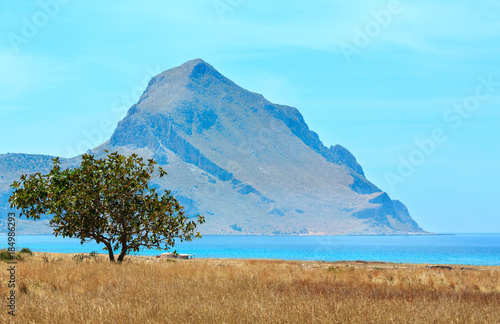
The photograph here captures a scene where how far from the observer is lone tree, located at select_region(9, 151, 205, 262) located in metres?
24.1

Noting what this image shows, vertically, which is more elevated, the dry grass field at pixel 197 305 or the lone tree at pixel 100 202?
the lone tree at pixel 100 202

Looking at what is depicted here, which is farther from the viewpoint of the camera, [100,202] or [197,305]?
[100,202]

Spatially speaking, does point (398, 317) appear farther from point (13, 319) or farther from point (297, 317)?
point (13, 319)

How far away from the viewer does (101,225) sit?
24594mm

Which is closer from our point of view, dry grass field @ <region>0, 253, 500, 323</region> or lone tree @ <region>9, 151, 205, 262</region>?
dry grass field @ <region>0, 253, 500, 323</region>

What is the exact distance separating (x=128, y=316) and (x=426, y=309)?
665 centimetres

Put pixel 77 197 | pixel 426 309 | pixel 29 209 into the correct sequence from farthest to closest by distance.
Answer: pixel 29 209
pixel 77 197
pixel 426 309

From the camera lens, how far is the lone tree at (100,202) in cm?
2411

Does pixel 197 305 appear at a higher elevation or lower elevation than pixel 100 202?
lower

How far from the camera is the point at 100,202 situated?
80.6ft

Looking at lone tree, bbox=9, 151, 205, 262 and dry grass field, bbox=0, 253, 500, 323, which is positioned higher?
lone tree, bbox=9, 151, 205, 262

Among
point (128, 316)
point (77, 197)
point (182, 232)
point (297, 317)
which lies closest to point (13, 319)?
point (128, 316)

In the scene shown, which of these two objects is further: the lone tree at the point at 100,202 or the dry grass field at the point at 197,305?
the lone tree at the point at 100,202

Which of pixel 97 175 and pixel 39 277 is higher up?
pixel 97 175
